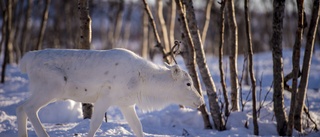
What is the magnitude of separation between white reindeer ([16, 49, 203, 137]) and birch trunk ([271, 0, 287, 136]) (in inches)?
98.4

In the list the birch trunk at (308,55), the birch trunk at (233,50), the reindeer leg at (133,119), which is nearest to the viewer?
the reindeer leg at (133,119)

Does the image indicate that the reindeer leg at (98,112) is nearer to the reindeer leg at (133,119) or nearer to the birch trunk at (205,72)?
the reindeer leg at (133,119)

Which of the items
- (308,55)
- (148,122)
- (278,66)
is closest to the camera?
(308,55)

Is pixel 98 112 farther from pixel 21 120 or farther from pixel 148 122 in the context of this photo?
pixel 148 122

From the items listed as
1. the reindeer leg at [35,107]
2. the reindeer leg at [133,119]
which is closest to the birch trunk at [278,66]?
the reindeer leg at [133,119]

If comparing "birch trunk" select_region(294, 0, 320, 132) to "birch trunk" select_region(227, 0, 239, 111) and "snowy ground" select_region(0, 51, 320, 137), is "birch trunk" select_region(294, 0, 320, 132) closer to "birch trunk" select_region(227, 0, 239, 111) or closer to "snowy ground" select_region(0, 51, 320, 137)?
"snowy ground" select_region(0, 51, 320, 137)

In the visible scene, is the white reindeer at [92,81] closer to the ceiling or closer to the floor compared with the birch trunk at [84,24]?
closer to the floor

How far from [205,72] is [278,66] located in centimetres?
137

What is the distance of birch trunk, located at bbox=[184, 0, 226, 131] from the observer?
7355mm

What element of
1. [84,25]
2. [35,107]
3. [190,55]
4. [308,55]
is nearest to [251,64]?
[308,55]

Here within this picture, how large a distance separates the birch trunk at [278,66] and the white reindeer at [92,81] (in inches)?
98.4

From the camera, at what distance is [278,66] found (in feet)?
23.5

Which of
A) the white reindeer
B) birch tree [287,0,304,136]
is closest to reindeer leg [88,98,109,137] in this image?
the white reindeer

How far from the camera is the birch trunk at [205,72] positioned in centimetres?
736
